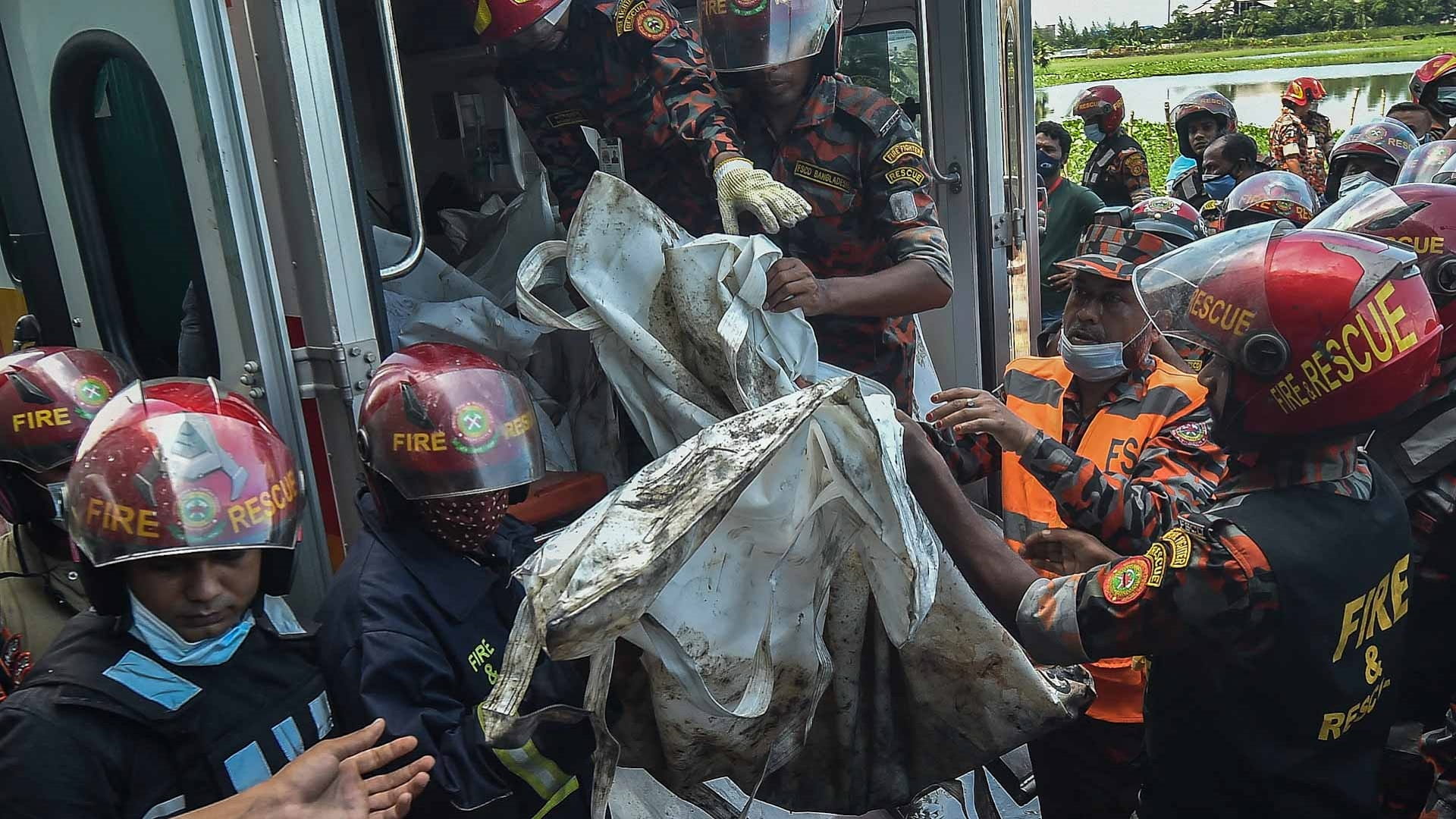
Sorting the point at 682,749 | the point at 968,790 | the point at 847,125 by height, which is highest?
the point at 847,125

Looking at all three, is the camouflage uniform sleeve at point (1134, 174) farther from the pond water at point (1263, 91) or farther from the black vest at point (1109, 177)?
the pond water at point (1263, 91)

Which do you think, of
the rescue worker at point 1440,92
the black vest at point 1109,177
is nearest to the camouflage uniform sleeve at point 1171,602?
the black vest at point 1109,177

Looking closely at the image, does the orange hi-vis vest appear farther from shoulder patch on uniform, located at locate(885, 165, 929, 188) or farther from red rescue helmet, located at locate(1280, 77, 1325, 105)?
red rescue helmet, located at locate(1280, 77, 1325, 105)

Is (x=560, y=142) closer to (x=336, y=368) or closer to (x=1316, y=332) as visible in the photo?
(x=336, y=368)

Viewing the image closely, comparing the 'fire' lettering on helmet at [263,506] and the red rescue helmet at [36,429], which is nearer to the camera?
the 'fire' lettering on helmet at [263,506]

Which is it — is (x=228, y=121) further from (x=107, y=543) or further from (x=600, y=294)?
(x=107, y=543)

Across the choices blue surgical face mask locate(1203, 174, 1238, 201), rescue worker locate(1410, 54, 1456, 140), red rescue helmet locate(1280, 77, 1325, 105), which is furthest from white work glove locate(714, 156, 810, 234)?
red rescue helmet locate(1280, 77, 1325, 105)

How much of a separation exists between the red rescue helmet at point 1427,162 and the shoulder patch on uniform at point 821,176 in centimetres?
239

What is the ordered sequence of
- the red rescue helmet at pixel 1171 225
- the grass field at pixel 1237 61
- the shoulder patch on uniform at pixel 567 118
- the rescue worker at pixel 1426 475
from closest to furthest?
the rescue worker at pixel 1426 475 → the red rescue helmet at pixel 1171 225 → the shoulder patch on uniform at pixel 567 118 → the grass field at pixel 1237 61

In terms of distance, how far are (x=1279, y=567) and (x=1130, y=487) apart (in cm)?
57

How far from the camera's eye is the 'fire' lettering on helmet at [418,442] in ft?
5.47

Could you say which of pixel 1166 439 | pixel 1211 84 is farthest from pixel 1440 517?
pixel 1211 84

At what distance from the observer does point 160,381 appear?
162cm

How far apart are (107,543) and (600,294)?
42.6 inches
